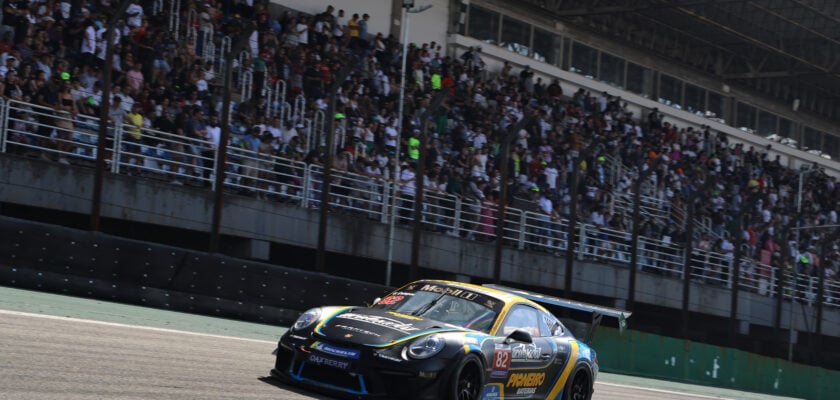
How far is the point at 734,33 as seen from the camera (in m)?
45.7

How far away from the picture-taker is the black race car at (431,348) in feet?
32.4

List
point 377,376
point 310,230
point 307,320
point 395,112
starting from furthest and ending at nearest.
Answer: point 395,112
point 310,230
point 307,320
point 377,376

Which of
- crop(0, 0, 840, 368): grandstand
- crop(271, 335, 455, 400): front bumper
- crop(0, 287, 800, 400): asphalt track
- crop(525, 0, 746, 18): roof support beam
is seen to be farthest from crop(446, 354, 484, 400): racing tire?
crop(525, 0, 746, 18): roof support beam

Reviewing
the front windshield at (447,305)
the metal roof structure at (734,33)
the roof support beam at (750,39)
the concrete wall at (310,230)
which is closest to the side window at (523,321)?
the front windshield at (447,305)

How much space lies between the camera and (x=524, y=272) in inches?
1108

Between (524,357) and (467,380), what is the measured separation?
1191 mm

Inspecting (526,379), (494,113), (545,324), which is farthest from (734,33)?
(526,379)

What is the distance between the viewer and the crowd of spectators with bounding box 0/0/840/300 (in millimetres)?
20375

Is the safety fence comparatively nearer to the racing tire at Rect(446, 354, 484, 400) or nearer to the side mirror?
the side mirror

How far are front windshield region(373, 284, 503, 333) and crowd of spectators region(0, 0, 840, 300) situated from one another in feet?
24.8

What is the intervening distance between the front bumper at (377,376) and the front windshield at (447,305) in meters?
1.10

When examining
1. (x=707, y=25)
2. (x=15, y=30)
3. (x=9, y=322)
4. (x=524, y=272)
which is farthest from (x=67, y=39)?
(x=707, y=25)

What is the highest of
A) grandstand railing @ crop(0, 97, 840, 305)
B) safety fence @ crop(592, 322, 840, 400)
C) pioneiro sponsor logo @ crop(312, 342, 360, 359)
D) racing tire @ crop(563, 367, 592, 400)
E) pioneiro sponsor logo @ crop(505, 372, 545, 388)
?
grandstand railing @ crop(0, 97, 840, 305)

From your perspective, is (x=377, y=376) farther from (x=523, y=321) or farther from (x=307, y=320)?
(x=523, y=321)
